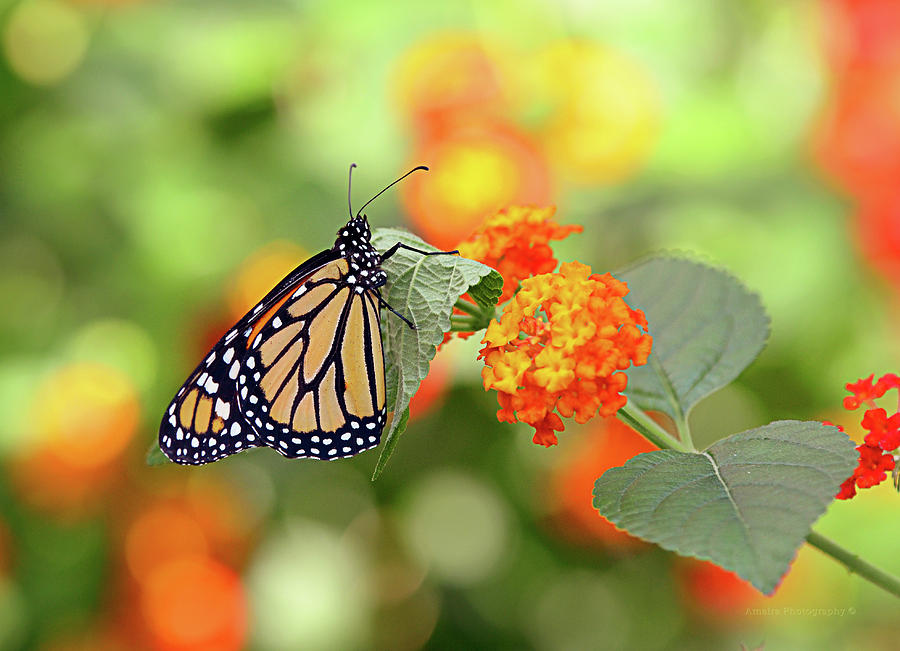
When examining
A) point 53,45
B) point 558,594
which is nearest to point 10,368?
point 53,45

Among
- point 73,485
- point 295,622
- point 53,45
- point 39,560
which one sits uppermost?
A: point 53,45

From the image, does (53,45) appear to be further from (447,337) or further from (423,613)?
(447,337)

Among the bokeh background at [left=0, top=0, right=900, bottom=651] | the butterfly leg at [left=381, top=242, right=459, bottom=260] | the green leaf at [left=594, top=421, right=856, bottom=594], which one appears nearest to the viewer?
the green leaf at [left=594, top=421, right=856, bottom=594]

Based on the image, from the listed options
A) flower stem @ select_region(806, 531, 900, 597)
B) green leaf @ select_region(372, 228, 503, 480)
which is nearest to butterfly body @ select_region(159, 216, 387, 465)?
green leaf @ select_region(372, 228, 503, 480)

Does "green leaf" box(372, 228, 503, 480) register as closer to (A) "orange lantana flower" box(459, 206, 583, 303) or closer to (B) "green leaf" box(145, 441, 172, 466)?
(A) "orange lantana flower" box(459, 206, 583, 303)

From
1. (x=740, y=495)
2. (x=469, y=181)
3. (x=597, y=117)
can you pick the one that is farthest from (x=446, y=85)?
(x=740, y=495)

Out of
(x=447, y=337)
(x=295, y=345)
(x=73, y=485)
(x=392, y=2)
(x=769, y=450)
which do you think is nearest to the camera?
(x=769, y=450)

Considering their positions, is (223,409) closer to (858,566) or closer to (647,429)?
(647,429)
